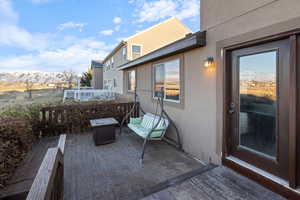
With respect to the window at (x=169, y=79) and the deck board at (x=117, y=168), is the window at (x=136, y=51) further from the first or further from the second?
the deck board at (x=117, y=168)

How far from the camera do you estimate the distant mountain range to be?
95.9 ft

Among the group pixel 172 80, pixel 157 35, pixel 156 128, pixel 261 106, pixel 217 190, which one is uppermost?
pixel 157 35

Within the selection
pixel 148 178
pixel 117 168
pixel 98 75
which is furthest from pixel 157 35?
pixel 98 75

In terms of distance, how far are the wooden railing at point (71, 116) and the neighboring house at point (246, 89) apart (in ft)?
10.9

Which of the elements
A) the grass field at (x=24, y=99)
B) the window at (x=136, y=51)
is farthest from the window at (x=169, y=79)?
the window at (x=136, y=51)

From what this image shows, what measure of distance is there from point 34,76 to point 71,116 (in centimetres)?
3412

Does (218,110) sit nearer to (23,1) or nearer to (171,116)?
(171,116)

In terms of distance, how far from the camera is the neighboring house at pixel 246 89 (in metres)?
1.95

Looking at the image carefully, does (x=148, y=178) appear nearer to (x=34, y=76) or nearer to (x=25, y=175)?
(x=25, y=175)

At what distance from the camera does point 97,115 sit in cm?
593

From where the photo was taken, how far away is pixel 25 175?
2.76 m

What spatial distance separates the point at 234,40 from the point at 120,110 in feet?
16.0

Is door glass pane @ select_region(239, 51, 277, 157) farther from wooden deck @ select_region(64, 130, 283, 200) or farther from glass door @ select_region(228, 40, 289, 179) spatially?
wooden deck @ select_region(64, 130, 283, 200)

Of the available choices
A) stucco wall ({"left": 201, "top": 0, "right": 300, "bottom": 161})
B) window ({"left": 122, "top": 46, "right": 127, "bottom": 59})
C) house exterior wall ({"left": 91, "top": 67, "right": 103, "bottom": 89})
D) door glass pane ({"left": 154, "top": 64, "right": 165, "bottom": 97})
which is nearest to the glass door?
stucco wall ({"left": 201, "top": 0, "right": 300, "bottom": 161})
